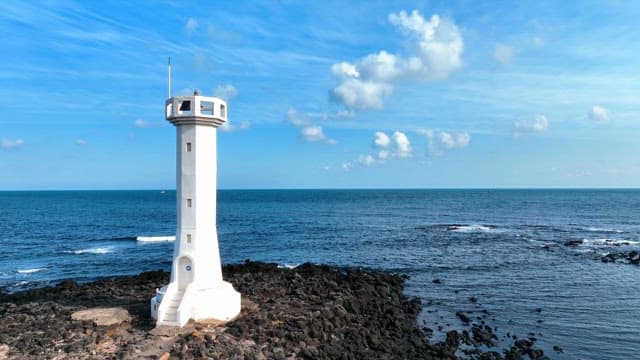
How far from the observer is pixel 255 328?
1855 centimetres

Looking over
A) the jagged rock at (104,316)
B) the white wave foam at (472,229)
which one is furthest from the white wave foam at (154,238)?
the white wave foam at (472,229)

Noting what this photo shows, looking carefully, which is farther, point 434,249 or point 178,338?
point 434,249

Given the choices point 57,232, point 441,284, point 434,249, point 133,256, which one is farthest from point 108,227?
point 441,284

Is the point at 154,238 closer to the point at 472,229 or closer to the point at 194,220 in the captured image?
the point at 194,220

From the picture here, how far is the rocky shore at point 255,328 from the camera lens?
16.9 meters

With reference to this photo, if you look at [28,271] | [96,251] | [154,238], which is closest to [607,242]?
[154,238]

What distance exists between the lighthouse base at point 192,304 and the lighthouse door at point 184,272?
0.68ft

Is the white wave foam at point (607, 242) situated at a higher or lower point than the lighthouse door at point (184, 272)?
lower

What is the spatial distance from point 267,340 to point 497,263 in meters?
28.6

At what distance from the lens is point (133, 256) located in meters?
44.8

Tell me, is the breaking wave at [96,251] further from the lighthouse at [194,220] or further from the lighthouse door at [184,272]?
the lighthouse at [194,220]

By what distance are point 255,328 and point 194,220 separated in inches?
190

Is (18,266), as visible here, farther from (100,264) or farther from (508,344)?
(508,344)

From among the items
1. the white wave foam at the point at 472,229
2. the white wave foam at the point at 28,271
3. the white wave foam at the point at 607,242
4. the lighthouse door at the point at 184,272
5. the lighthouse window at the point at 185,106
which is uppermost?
the lighthouse window at the point at 185,106
